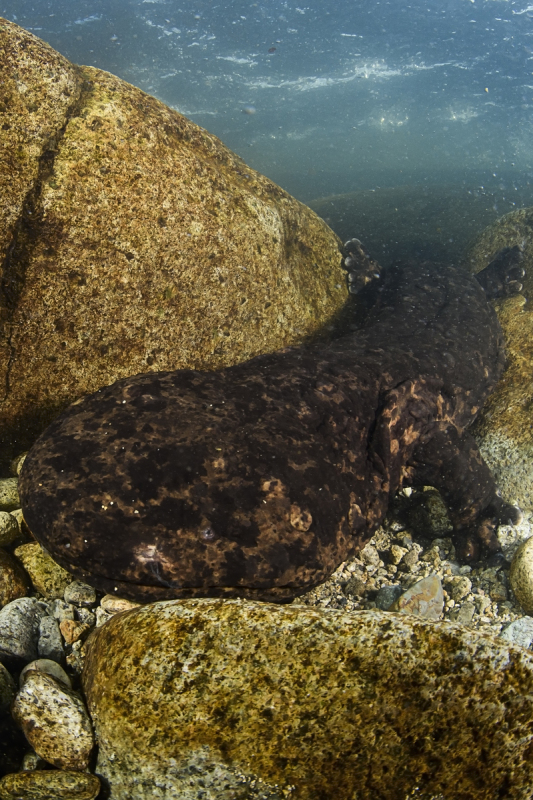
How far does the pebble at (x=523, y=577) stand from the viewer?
147 inches

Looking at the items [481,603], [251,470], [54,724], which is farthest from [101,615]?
[481,603]

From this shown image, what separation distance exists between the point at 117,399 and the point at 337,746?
2.33 metres

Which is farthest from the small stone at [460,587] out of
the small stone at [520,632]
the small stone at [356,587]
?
the small stone at [356,587]

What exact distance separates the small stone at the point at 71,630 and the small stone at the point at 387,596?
221 centimetres

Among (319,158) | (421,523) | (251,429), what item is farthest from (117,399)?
(319,158)

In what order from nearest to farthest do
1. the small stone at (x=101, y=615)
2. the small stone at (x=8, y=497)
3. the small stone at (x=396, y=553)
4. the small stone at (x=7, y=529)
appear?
the small stone at (x=101, y=615)
the small stone at (x=7, y=529)
the small stone at (x=8, y=497)
the small stone at (x=396, y=553)

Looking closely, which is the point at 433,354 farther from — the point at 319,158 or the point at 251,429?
the point at 319,158

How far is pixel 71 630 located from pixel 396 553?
2859 millimetres

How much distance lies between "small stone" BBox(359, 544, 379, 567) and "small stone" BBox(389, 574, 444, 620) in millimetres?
592

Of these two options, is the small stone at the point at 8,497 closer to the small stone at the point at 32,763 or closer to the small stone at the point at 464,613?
the small stone at the point at 32,763

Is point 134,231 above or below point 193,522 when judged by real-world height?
above

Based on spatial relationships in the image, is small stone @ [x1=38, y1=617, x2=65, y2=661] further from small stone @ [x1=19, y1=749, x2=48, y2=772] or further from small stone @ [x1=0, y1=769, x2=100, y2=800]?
small stone @ [x1=0, y1=769, x2=100, y2=800]

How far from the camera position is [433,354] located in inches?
190

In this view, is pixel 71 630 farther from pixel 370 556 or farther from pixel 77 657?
pixel 370 556
